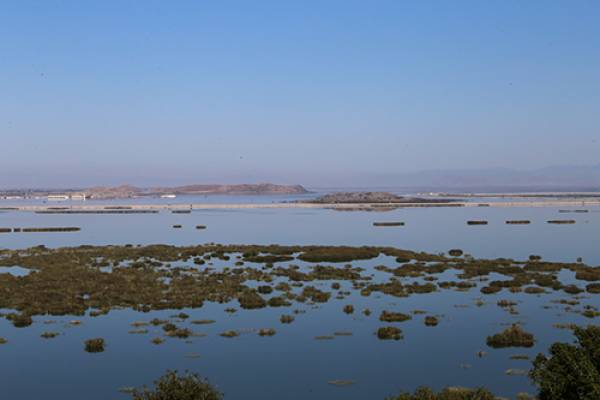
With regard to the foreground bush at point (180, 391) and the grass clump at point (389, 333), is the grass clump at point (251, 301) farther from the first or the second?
the foreground bush at point (180, 391)

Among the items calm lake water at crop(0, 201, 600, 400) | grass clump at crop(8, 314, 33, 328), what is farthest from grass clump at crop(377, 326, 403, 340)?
grass clump at crop(8, 314, 33, 328)

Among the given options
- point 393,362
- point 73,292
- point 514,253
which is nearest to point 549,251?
point 514,253

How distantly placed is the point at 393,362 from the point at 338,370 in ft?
10.2

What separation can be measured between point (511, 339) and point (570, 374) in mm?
13097

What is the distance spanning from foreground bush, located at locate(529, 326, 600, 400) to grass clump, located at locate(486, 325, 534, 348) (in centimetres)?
1040

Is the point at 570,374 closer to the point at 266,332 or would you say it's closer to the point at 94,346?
the point at 266,332

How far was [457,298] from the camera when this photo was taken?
149 ft

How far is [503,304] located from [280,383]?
20790mm

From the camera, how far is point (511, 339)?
3344 centimetres

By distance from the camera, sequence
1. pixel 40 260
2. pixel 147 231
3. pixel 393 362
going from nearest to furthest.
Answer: pixel 393 362
pixel 40 260
pixel 147 231

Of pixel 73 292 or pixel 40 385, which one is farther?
pixel 73 292

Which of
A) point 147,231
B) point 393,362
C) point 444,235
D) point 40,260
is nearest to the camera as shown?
point 393,362

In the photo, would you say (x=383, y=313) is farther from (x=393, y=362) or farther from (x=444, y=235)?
(x=444, y=235)

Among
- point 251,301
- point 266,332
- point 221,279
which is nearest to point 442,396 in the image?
point 266,332
